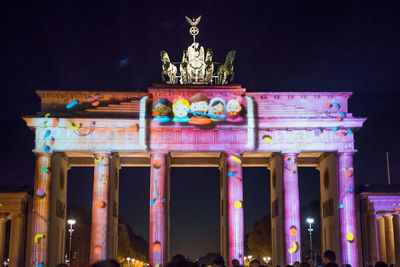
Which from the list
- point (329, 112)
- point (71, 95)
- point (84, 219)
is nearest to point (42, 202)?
point (71, 95)

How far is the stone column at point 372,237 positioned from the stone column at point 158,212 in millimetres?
19964

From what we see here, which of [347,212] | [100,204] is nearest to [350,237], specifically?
[347,212]

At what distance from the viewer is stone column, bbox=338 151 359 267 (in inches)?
1962

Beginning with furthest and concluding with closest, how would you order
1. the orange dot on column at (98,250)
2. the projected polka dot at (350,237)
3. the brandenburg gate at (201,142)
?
the brandenburg gate at (201,142) < the projected polka dot at (350,237) < the orange dot on column at (98,250)

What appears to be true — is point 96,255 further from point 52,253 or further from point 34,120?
point 34,120

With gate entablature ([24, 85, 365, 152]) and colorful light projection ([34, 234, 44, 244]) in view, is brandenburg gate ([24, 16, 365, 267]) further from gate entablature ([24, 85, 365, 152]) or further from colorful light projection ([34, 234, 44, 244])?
colorful light projection ([34, 234, 44, 244])

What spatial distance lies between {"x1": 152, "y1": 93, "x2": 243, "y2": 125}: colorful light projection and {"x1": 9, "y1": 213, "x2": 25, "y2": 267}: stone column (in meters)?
16.5

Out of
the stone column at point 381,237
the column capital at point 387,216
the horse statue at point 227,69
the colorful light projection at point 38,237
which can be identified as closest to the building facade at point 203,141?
the colorful light projection at point 38,237

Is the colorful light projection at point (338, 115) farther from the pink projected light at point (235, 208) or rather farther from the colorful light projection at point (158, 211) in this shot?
the colorful light projection at point (158, 211)

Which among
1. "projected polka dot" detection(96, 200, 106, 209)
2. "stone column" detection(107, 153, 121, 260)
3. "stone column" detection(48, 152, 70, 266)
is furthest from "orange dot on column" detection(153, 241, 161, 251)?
"stone column" detection(48, 152, 70, 266)

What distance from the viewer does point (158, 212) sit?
50844 millimetres

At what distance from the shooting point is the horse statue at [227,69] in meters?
53.5

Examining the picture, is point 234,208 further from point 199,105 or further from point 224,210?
point 199,105

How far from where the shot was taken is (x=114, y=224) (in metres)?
54.8
